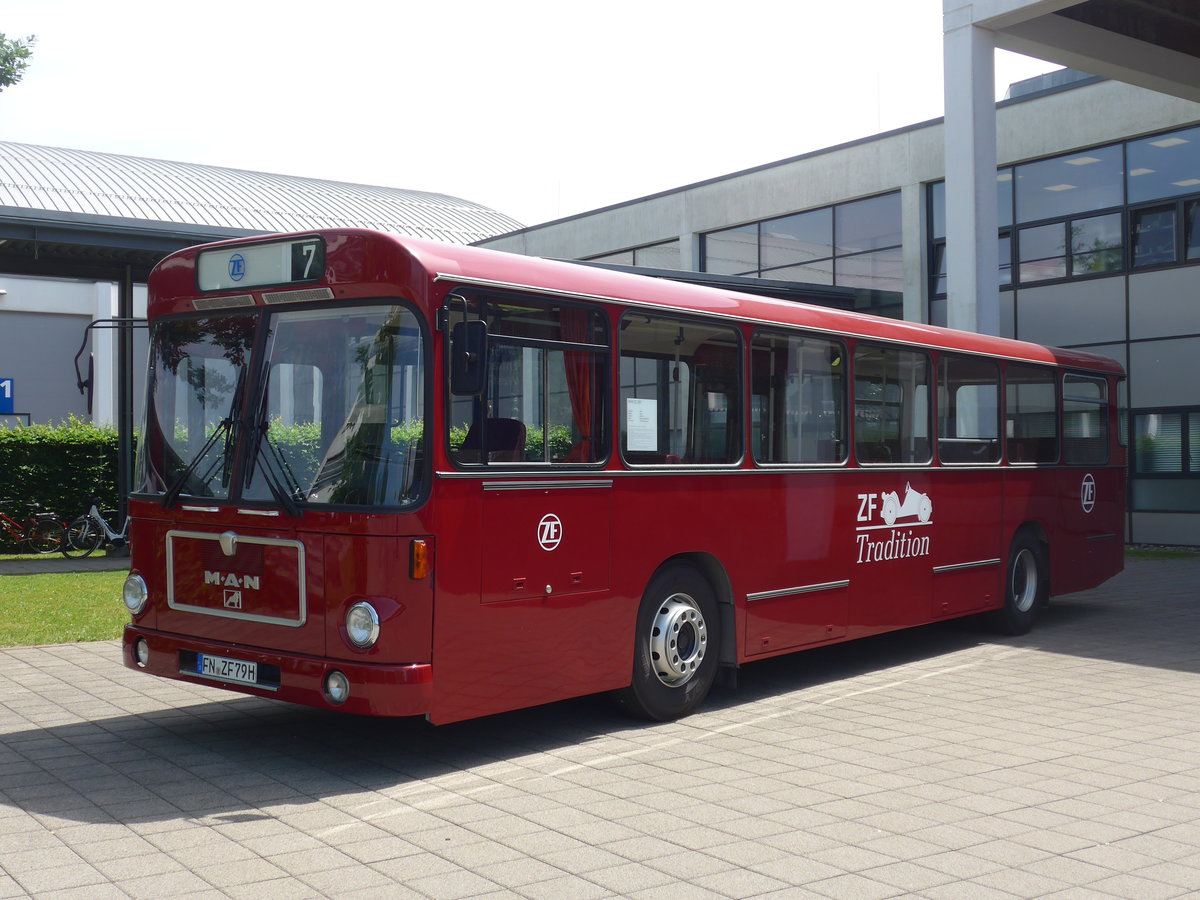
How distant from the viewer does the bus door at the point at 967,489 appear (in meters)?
10.9

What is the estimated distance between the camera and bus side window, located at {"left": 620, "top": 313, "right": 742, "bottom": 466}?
25.6 feet

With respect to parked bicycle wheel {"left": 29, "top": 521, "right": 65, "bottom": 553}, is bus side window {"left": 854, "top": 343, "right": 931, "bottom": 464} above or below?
above

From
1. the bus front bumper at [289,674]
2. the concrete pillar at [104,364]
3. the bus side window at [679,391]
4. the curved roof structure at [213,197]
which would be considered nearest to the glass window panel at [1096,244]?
the bus side window at [679,391]

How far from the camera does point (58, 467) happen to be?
2141cm

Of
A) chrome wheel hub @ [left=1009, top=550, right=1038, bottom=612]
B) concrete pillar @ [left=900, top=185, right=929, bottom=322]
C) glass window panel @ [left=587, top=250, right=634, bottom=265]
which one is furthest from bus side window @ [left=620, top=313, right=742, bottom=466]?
glass window panel @ [left=587, top=250, right=634, bottom=265]

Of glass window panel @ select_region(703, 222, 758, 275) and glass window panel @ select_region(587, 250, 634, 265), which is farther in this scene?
glass window panel @ select_region(587, 250, 634, 265)

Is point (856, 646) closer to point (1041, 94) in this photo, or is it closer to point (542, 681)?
point (542, 681)

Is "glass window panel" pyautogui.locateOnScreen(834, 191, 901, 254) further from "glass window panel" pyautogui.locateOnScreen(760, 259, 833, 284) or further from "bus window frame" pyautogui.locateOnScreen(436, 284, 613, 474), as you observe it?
"bus window frame" pyautogui.locateOnScreen(436, 284, 613, 474)

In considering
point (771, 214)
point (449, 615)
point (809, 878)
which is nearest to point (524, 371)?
point (449, 615)

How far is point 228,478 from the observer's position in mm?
6961

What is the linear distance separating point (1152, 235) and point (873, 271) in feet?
18.2

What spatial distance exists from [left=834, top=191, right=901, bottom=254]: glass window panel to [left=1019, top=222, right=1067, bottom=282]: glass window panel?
266 cm

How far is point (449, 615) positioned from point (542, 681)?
2.82ft

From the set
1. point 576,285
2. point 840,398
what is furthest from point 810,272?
point 576,285
